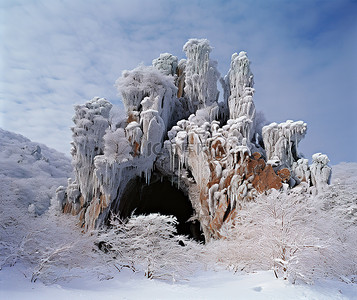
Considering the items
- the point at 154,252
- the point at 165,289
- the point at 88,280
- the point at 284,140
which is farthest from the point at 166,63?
the point at 165,289

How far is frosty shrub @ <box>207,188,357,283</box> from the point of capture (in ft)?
31.2

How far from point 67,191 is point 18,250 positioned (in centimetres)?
1204

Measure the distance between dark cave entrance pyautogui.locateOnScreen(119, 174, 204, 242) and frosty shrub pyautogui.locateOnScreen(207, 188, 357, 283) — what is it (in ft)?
32.9

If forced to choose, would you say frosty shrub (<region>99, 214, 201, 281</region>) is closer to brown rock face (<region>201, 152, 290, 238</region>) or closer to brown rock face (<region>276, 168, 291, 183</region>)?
brown rock face (<region>201, 152, 290, 238</region>)

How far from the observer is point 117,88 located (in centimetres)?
2172

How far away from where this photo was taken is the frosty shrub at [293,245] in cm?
951

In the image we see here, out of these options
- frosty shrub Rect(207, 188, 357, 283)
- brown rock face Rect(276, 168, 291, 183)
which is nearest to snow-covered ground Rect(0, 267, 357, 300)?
frosty shrub Rect(207, 188, 357, 283)

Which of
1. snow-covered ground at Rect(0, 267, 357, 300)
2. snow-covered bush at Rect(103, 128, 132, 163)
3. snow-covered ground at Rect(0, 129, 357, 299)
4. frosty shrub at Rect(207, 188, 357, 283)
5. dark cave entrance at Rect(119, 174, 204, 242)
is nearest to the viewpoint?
snow-covered ground at Rect(0, 267, 357, 300)

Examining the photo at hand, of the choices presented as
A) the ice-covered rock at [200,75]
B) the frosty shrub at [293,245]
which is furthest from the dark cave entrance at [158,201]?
the frosty shrub at [293,245]

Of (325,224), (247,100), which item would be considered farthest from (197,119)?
(325,224)

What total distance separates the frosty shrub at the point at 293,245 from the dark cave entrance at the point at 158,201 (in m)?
10.0

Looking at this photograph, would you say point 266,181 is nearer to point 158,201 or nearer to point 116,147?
point 116,147

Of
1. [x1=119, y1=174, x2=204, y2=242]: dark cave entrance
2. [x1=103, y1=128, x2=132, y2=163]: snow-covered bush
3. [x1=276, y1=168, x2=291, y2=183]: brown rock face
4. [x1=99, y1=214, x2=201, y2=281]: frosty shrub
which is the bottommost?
[x1=99, y1=214, x2=201, y2=281]: frosty shrub

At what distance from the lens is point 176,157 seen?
2064cm
